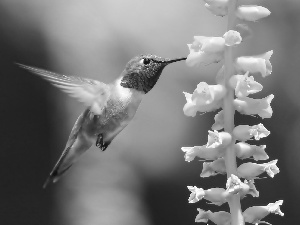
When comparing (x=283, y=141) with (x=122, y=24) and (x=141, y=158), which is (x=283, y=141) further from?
(x=122, y=24)

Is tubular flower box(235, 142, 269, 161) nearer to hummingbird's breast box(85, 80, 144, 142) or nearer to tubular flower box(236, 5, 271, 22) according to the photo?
tubular flower box(236, 5, 271, 22)

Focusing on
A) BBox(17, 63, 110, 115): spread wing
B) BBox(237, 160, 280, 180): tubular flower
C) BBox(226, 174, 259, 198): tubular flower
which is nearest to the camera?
BBox(226, 174, 259, 198): tubular flower

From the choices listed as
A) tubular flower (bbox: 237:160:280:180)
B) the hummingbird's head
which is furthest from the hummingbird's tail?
tubular flower (bbox: 237:160:280:180)

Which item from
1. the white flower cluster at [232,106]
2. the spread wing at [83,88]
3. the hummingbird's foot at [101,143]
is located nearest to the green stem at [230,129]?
the white flower cluster at [232,106]

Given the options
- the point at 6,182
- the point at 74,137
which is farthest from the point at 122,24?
the point at 74,137

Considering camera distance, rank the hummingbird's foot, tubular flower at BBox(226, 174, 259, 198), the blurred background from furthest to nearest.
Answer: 1. the blurred background
2. the hummingbird's foot
3. tubular flower at BBox(226, 174, 259, 198)
